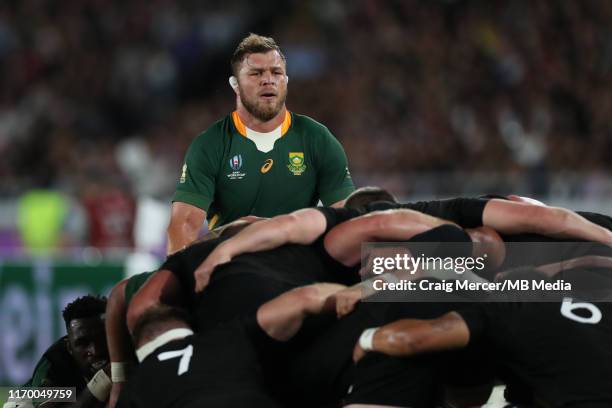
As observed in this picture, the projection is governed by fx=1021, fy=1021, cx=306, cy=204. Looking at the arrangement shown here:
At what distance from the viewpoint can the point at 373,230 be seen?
17.6ft

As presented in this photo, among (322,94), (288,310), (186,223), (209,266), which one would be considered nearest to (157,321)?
(209,266)

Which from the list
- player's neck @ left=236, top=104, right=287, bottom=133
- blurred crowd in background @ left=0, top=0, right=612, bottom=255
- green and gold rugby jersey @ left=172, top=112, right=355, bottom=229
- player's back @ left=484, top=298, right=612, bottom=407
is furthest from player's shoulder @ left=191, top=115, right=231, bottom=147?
blurred crowd in background @ left=0, top=0, right=612, bottom=255

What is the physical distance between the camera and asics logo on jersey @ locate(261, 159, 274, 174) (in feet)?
22.9

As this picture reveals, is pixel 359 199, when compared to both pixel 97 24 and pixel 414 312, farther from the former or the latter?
pixel 97 24

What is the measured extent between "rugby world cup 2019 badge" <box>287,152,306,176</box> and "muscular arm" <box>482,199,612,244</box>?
1786 mm

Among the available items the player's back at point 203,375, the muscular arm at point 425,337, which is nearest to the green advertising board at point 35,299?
the player's back at point 203,375

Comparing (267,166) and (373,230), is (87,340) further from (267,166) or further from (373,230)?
(373,230)

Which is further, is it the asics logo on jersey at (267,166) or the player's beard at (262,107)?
the asics logo on jersey at (267,166)

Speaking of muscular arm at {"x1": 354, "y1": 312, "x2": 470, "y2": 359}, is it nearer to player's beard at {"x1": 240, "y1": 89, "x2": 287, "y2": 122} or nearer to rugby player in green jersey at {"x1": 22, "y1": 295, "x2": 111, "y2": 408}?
rugby player in green jersey at {"x1": 22, "y1": 295, "x2": 111, "y2": 408}

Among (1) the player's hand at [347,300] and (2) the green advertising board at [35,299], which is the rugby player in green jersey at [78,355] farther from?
(2) the green advertising board at [35,299]

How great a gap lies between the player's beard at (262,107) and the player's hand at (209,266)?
1617 mm

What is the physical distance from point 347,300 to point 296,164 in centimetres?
218

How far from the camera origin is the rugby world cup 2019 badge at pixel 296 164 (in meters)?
7.04

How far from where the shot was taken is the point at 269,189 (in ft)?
22.9
